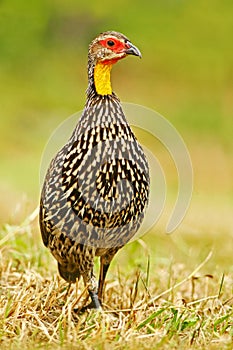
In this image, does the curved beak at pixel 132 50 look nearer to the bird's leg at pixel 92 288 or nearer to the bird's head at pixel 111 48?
the bird's head at pixel 111 48

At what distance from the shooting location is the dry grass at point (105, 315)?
3988 millimetres

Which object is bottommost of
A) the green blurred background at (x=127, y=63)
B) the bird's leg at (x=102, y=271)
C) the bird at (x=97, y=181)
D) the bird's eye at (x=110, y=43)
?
the bird's leg at (x=102, y=271)

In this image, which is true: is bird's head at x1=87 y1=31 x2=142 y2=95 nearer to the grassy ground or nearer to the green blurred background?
the grassy ground

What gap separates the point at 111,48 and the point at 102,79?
0.16m

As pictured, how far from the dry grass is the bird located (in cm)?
24

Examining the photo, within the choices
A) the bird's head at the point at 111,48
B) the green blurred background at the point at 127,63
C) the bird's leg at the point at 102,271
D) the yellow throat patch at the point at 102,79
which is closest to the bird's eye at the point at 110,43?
the bird's head at the point at 111,48

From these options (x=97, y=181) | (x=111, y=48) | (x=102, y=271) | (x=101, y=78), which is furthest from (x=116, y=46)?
(x=102, y=271)

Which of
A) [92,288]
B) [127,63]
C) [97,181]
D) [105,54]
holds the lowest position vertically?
[92,288]

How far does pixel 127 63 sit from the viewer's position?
19656 millimetres

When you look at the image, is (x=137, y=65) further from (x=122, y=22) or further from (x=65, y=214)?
(x=65, y=214)

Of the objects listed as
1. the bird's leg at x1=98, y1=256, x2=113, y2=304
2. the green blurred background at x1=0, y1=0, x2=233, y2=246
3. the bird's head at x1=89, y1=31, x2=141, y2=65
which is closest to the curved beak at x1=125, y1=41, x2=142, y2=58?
the bird's head at x1=89, y1=31, x2=141, y2=65

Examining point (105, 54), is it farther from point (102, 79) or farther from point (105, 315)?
point (105, 315)

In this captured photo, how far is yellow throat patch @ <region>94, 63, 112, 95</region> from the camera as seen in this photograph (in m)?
4.55

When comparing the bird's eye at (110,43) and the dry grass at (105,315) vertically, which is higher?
the bird's eye at (110,43)
